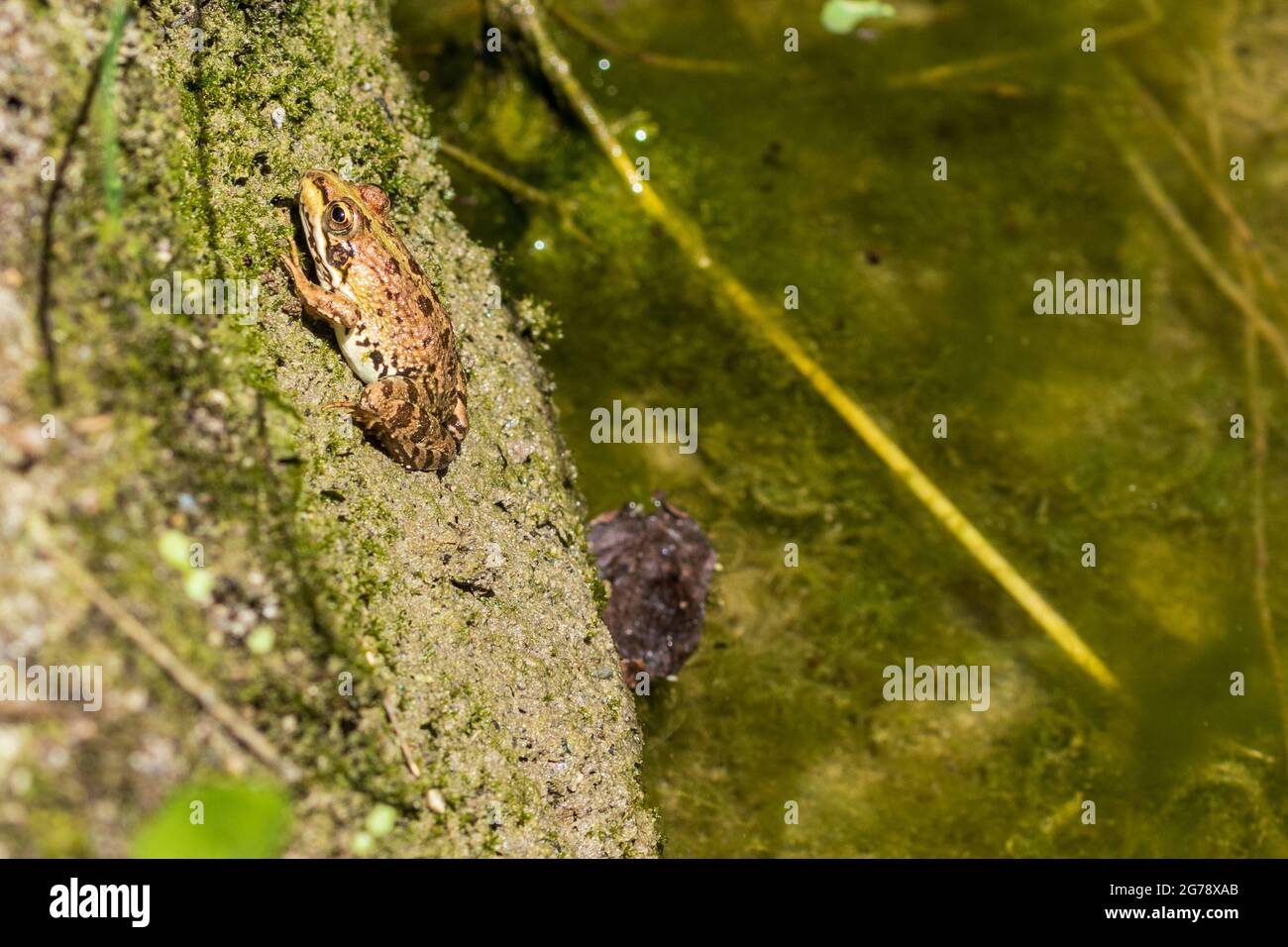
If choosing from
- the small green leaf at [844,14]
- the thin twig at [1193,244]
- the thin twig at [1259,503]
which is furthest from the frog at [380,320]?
the thin twig at [1193,244]

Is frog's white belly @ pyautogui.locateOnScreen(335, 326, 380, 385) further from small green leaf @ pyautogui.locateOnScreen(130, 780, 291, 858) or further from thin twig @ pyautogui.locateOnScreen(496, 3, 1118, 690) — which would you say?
thin twig @ pyautogui.locateOnScreen(496, 3, 1118, 690)

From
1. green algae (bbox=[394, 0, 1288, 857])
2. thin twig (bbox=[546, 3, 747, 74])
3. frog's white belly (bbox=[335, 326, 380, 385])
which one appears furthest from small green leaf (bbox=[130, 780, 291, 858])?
thin twig (bbox=[546, 3, 747, 74])

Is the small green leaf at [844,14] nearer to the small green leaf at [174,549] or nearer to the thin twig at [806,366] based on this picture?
the thin twig at [806,366]

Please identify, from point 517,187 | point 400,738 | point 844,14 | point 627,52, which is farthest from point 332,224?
point 844,14

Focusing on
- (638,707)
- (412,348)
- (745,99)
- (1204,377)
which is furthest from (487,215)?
(1204,377)
